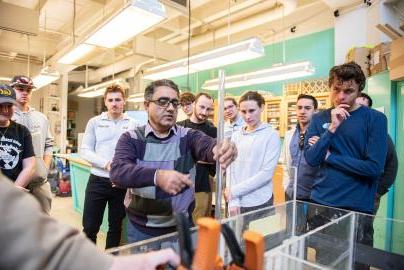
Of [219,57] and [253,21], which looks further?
[253,21]

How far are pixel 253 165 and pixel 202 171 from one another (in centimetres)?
43

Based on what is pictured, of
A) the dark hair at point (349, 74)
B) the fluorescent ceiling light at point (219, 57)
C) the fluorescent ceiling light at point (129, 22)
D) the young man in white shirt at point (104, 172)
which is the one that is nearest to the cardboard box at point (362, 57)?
the fluorescent ceiling light at point (219, 57)

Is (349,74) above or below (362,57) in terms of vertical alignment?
below

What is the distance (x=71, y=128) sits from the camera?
9.88 m

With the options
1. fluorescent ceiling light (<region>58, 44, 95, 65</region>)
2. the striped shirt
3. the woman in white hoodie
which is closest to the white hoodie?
the woman in white hoodie

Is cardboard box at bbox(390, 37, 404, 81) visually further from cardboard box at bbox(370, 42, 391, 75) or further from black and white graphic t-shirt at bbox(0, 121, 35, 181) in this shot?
black and white graphic t-shirt at bbox(0, 121, 35, 181)

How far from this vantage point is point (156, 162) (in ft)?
4.33

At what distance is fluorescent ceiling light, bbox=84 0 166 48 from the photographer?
2.16 m

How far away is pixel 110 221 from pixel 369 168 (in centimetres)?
192

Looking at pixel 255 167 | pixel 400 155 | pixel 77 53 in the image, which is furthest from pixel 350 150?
pixel 77 53

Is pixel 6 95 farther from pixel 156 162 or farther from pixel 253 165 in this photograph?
pixel 253 165

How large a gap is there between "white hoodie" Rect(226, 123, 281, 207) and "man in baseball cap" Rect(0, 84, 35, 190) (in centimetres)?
138

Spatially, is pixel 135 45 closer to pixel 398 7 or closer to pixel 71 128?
pixel 398 7

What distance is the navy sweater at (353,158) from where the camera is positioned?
1.45 m
